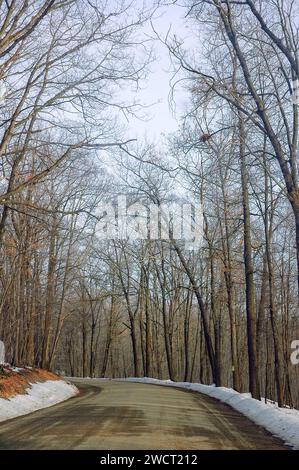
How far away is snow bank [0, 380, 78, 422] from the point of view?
11.9 meters

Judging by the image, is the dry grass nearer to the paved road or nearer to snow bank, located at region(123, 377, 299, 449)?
the paved road

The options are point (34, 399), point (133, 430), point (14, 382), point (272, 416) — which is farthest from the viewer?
point (14, 382)

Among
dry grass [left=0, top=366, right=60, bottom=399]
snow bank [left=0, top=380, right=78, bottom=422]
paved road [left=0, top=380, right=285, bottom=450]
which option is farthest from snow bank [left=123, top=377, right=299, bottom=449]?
dry grass [left=0, top=366, right=60, bottom=399]

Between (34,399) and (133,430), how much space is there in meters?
6.77

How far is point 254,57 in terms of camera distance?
1374 cm

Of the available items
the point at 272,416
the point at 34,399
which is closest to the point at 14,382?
the point at 34,399

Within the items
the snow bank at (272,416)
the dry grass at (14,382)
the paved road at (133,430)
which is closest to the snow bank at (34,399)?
the dry grass at (14,382)

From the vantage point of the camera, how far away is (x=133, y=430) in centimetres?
870

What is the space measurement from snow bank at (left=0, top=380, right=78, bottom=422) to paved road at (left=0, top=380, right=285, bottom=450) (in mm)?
725

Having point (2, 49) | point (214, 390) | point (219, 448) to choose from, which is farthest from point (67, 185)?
point (219, 448)

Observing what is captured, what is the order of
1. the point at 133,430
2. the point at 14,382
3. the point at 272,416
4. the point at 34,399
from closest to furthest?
the point at 133,430
the point at 272,416
the point at 34,399
the point at 14,382

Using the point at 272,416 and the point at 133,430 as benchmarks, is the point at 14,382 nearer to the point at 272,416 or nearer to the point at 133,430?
the point at 133,430

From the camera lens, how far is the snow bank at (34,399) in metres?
11.9

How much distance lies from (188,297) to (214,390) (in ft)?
81.5
